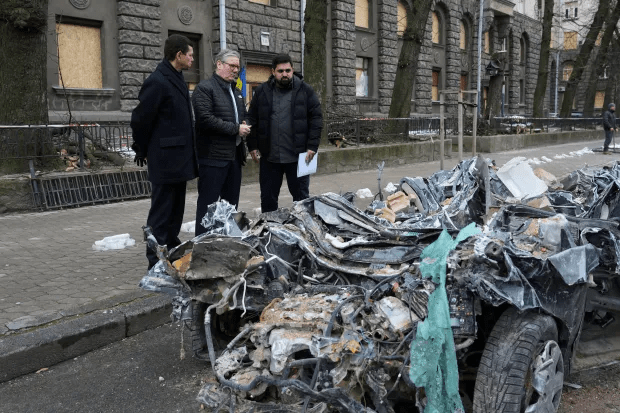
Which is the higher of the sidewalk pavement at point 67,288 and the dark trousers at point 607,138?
the dark trousers at point 607,138

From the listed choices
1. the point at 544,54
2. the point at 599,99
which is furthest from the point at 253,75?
the point at 599,99

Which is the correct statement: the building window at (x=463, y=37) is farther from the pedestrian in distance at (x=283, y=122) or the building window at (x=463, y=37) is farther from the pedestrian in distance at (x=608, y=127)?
the pedestrian in distance at (x=283, y=122)

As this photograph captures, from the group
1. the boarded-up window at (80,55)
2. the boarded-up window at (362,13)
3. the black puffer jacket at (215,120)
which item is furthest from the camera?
the boarded-up window at (362,13)

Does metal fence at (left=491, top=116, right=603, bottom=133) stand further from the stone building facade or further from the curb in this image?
the curb

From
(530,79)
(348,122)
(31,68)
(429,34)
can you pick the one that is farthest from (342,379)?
(530,79)

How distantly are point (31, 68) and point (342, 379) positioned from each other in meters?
8.70

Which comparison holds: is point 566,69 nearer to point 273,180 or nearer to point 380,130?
point 380,130

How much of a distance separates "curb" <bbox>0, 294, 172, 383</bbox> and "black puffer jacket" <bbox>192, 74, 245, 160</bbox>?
59.3 inches

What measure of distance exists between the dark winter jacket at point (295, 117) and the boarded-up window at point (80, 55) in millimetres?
11122

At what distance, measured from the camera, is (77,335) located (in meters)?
4.14

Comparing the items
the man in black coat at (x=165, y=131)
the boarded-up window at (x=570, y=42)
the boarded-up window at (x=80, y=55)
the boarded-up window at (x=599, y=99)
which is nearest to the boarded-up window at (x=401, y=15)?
the boarded-up window at (x=80, y=55)

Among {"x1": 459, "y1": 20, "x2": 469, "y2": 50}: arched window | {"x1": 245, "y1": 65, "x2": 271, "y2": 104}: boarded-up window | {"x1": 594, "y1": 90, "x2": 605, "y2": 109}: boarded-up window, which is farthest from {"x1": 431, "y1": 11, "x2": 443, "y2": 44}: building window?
{"x1": 594, "y1": 90, "x2": 605, "y2": 109}: boarded-up window

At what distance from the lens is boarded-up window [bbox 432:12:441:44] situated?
101ft

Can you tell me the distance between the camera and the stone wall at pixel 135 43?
1642cm
